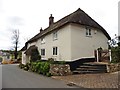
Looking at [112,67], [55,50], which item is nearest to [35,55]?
[55,50]

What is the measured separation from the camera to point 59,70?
22734mm

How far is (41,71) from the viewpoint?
25500 millimetres

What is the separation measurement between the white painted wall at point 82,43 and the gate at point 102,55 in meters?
1.28

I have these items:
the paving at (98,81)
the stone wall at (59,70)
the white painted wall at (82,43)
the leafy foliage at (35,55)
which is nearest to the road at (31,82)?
the paving at (98,81)

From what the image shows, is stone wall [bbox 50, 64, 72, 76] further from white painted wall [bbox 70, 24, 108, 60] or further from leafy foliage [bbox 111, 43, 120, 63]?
leafy foliage [bbox 111, 43, 120, 63]

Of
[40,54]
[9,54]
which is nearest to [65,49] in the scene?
[40,54]

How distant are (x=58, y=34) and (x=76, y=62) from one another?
214 inches

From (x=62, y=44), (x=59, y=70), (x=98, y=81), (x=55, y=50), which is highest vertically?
(x=62, y=44)

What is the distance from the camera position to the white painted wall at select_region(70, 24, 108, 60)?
26.7 meters

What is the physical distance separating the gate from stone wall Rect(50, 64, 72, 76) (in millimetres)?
5114

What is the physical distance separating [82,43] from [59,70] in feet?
20.5

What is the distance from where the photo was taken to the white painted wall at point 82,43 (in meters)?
26.7

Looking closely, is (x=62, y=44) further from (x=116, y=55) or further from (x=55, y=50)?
(x=116, y=55)

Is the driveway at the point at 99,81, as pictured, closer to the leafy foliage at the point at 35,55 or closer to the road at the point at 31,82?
the road at the point at 31,82
